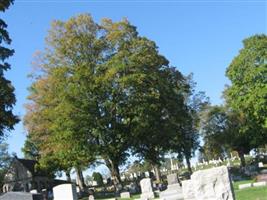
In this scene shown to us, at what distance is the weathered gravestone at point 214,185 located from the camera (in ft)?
42.4

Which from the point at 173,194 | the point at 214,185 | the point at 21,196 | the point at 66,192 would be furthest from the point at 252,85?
the point at 214,185

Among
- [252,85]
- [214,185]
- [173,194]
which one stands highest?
[252,85]

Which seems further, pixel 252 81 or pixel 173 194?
pixel 252 81

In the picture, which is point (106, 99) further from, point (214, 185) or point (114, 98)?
point (214, 185)

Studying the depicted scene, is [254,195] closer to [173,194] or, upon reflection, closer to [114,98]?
[173,194]

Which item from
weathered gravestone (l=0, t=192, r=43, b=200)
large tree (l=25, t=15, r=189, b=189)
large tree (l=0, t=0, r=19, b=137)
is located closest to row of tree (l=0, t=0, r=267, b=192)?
large tree (l=25, t=15, r=189, b=189)

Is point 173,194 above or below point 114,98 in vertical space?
below

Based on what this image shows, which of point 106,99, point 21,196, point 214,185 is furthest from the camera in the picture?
point 106,99

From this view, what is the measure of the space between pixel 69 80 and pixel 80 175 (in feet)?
48.0

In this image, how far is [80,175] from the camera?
56000mm

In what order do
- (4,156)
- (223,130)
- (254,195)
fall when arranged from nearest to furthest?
(254,195)
(223,130)
(4,156)

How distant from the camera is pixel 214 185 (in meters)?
13.0

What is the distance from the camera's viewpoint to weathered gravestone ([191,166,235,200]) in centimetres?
1291

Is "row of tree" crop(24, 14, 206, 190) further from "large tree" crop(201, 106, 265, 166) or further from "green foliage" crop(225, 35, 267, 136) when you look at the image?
"large tree" crop(201, 106, 265, 166)
